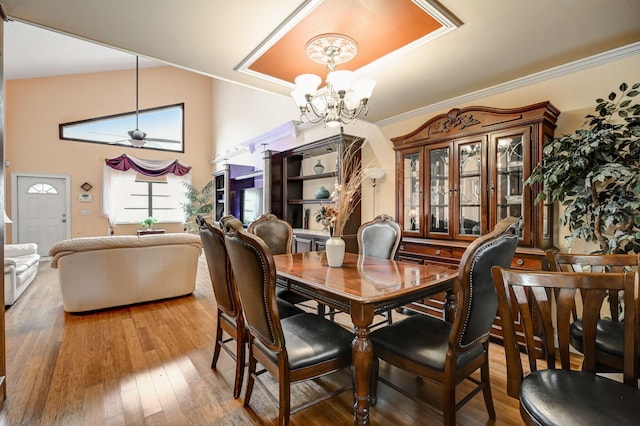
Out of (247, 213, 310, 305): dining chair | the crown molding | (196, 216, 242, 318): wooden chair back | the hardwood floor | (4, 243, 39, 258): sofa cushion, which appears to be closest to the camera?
the hardwood floor

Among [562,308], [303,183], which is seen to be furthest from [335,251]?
[303,183]

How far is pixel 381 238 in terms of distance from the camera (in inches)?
110

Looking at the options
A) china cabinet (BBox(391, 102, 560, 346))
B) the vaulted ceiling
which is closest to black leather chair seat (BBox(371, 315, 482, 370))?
china cabinet (BBox(391, 102, 560, 346))

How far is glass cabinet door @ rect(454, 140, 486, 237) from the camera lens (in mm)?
2812

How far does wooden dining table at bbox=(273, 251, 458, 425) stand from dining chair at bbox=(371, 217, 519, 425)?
190mm

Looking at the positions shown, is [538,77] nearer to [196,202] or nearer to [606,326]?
[606,326]

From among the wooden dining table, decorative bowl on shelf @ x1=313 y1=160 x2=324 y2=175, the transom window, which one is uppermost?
the transom window

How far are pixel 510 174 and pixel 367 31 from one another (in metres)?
1.75

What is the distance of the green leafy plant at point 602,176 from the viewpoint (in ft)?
6.33

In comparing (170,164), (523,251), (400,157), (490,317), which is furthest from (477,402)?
(170,164)

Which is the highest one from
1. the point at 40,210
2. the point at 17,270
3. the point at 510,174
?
the point at 510,174

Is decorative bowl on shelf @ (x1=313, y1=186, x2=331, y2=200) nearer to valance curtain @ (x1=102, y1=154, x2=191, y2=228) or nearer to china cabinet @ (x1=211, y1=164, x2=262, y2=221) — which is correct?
china cabinet @ (x1=211, y1=164, x2=262, y2=221)

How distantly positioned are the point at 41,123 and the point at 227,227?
25.8 ft

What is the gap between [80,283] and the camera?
3.23 m
